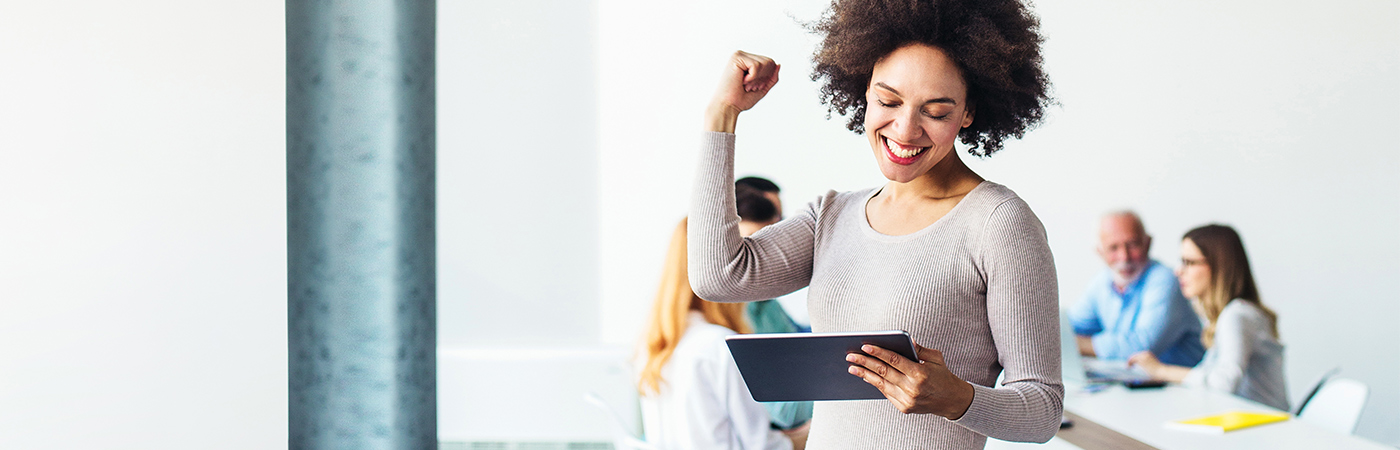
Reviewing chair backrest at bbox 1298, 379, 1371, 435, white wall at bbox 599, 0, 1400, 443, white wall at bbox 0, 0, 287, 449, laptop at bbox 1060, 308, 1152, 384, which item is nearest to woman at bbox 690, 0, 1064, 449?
white wall at bbox 0, 0, 287, 449

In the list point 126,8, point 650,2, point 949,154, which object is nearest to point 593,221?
point 650,2

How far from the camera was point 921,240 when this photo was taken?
1174 millimetres

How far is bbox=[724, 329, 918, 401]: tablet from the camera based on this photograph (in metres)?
1.04

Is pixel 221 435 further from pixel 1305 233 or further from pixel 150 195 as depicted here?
pixel 1305 233

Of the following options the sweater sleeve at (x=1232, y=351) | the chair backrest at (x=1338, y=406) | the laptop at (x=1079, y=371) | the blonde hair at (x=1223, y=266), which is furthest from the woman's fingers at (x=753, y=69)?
the blonde hair at (x=1223, y=266)

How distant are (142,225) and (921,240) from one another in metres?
1.66

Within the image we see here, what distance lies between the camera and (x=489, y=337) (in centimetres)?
452

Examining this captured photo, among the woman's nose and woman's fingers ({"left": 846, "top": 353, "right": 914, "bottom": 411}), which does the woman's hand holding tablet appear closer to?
woman's fingers ({"left": 846, "top": 353, "right": 914, "bottom": 411})

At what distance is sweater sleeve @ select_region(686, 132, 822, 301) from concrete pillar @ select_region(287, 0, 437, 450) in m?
1.00

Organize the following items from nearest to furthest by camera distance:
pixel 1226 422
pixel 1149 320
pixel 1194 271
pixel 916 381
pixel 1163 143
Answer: pixel 916 381 → pixel 1226 422 → pixel 1194 271 → pixel 1149 320 → pixel 1163 143

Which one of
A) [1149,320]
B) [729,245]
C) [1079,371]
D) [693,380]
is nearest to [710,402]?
[693,380]

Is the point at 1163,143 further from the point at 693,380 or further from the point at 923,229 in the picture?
the point at 923,229

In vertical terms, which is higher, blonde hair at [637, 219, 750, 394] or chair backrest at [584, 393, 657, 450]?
blonde hair at [637, 219, 750, 394]

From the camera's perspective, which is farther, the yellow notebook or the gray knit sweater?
the yellow notebook
